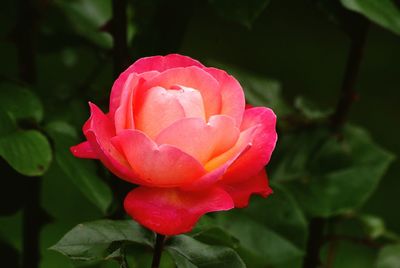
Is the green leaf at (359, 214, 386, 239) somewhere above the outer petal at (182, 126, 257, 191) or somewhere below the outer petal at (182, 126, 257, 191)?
below

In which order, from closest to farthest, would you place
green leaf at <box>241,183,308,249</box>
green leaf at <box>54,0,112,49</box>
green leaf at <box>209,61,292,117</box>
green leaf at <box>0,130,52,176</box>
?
green leaf at <box>0,130,52,176</box> → green leaf at <box>241,183,308,249</box> → green leaf at <box>54,0,112,49</box> → green leaf at <box>209,61,292,117</box>

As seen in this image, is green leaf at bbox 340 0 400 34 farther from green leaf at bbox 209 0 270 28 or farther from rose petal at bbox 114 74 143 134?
rose petal at bbox 114 74 143 134

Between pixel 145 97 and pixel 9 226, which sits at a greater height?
pixel 145 97

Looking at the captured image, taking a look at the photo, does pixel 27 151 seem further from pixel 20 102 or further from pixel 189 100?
pixel 189 100

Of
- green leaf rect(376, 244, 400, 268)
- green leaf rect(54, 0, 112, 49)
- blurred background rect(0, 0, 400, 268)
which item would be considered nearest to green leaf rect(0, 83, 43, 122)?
blurred background rect(0, 0, 400, 268)

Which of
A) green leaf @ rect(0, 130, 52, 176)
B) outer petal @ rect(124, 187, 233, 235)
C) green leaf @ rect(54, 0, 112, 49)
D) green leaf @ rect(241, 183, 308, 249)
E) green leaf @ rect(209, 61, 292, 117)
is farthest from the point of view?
green leaf @ rect(209, 61, 292, 117)

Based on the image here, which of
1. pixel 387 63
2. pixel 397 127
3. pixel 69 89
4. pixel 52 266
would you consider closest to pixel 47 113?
pixel 69 89

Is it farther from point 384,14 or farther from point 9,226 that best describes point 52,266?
point 384,14
